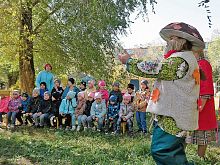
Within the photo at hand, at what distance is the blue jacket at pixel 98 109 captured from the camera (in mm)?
9406

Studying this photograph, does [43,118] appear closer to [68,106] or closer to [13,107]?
[68,106]

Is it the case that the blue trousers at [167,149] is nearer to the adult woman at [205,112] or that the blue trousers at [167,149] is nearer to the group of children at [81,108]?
the adult woman at [205,112]

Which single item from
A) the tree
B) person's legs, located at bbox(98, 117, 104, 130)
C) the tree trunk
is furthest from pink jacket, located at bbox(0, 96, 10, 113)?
the tree trunk

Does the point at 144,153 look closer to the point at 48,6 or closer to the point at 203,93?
the point at 203,93

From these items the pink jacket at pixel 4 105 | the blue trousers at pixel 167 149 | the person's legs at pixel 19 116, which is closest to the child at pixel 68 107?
the person's legs at pixel 19 116

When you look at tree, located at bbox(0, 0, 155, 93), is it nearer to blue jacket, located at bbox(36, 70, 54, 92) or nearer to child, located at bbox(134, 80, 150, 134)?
blue jacket, located at bbox(36, 70, 54, 92)

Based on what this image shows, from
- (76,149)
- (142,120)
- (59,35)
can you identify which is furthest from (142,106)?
(59,35)

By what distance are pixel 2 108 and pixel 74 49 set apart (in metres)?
5.43

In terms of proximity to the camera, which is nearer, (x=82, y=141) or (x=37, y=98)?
(x=82, y=141)

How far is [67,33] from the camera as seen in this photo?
15766mm

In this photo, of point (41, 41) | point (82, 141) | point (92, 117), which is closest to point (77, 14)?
point (41, 41)

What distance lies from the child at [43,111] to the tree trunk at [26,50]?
537cm

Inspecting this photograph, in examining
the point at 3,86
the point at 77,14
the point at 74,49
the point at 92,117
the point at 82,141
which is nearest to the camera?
the point at 82,141

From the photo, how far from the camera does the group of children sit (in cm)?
Result: 938
